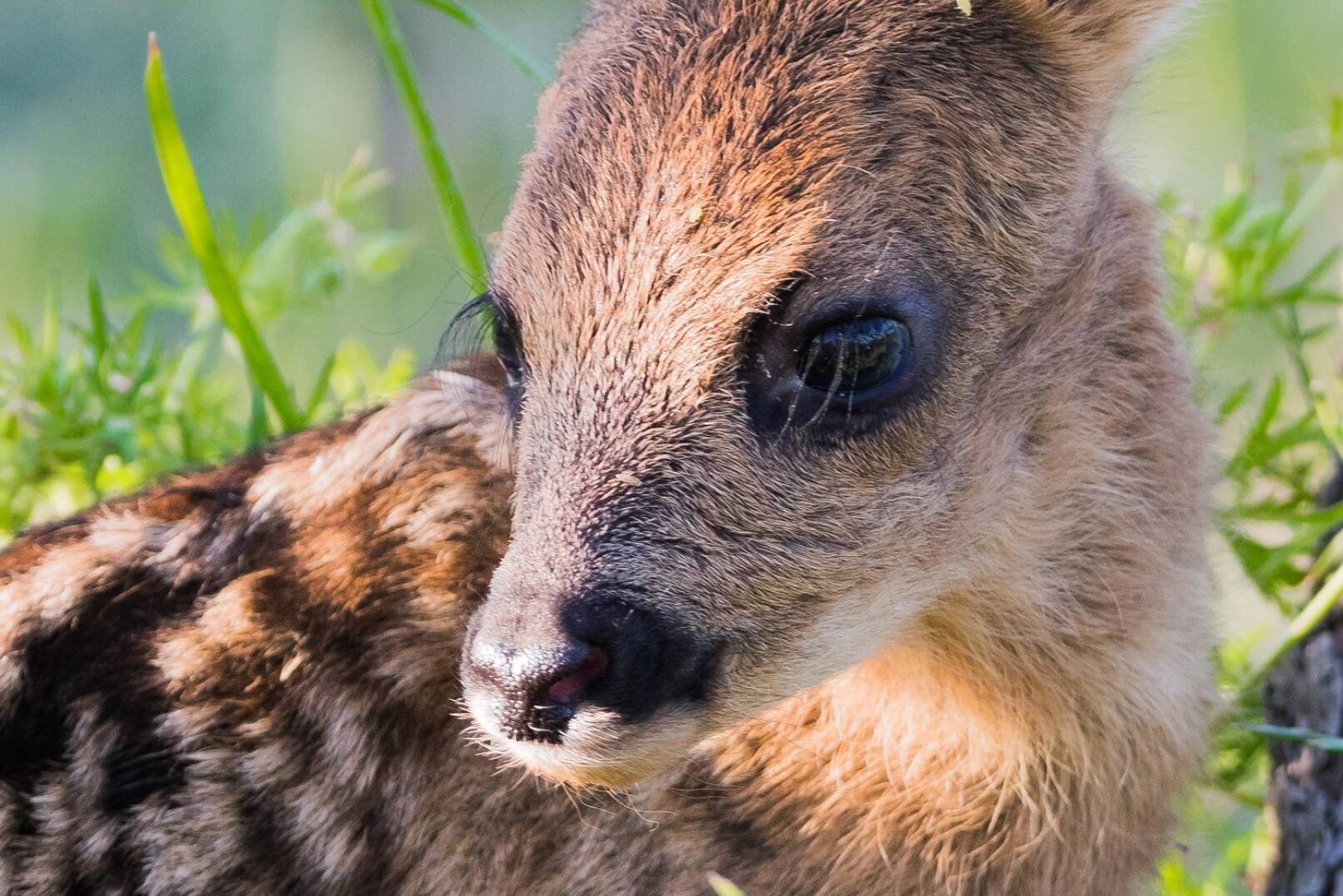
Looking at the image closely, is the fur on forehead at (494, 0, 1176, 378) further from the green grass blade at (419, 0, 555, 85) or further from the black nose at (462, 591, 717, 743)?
the green grass blade at (419, 0, 555, 85)

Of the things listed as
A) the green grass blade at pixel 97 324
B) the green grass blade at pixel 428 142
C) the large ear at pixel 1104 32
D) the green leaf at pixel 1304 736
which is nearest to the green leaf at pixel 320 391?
the green grass blade at pixel 428 142

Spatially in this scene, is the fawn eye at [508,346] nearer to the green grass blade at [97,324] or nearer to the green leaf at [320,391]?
the green leaf at [320,391]

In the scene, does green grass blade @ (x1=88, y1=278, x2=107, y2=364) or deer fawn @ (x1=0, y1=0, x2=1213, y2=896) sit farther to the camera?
green grass blade @ (x1=88, y1=278, x2=107, y2=364)

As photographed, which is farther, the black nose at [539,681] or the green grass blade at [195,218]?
the green grass blade at [195,218]

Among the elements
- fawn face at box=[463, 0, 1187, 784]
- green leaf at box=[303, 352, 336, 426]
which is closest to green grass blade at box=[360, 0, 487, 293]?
green leaf at box=[303, 352, 336, 426]

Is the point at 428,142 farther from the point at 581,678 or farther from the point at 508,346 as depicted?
the point at 581,678

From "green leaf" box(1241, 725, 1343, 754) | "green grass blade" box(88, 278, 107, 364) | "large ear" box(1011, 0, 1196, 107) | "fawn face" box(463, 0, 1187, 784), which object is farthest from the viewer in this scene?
"green grass blade" box(88, 278, 107, 364)
